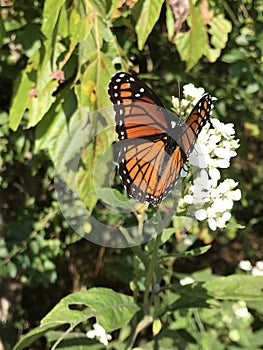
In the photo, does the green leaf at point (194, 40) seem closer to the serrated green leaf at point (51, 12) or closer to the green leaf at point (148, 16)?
the green leaf at point (148, 16)

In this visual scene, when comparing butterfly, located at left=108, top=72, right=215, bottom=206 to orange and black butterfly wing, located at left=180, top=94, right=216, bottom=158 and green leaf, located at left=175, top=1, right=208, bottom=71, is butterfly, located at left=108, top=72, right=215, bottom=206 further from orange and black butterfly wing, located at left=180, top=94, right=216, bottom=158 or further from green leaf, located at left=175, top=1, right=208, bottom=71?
green leaf, located at left=175, top=1, right=208, bottom=71

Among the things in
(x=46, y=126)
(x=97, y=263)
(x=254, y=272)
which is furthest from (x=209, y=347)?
(x=46, y=126)

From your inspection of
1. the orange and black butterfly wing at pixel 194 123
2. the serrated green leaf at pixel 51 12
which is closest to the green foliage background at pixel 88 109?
the serrated green leaf at pixel 51 12

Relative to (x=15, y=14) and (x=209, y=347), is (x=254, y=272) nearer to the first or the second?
(x=209, y=347)

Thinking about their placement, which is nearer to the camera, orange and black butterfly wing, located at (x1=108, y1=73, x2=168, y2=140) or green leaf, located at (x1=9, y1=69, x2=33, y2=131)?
orange and black butterfly wing, located at (x1=108, y1=73, x2=168, y2=140)

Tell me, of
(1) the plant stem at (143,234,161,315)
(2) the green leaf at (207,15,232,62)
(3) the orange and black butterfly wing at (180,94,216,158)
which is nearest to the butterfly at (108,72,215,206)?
(3) the orange and black butterfly wing at (180,94,216,158)

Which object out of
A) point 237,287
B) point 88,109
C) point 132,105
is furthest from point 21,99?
point 237,287
